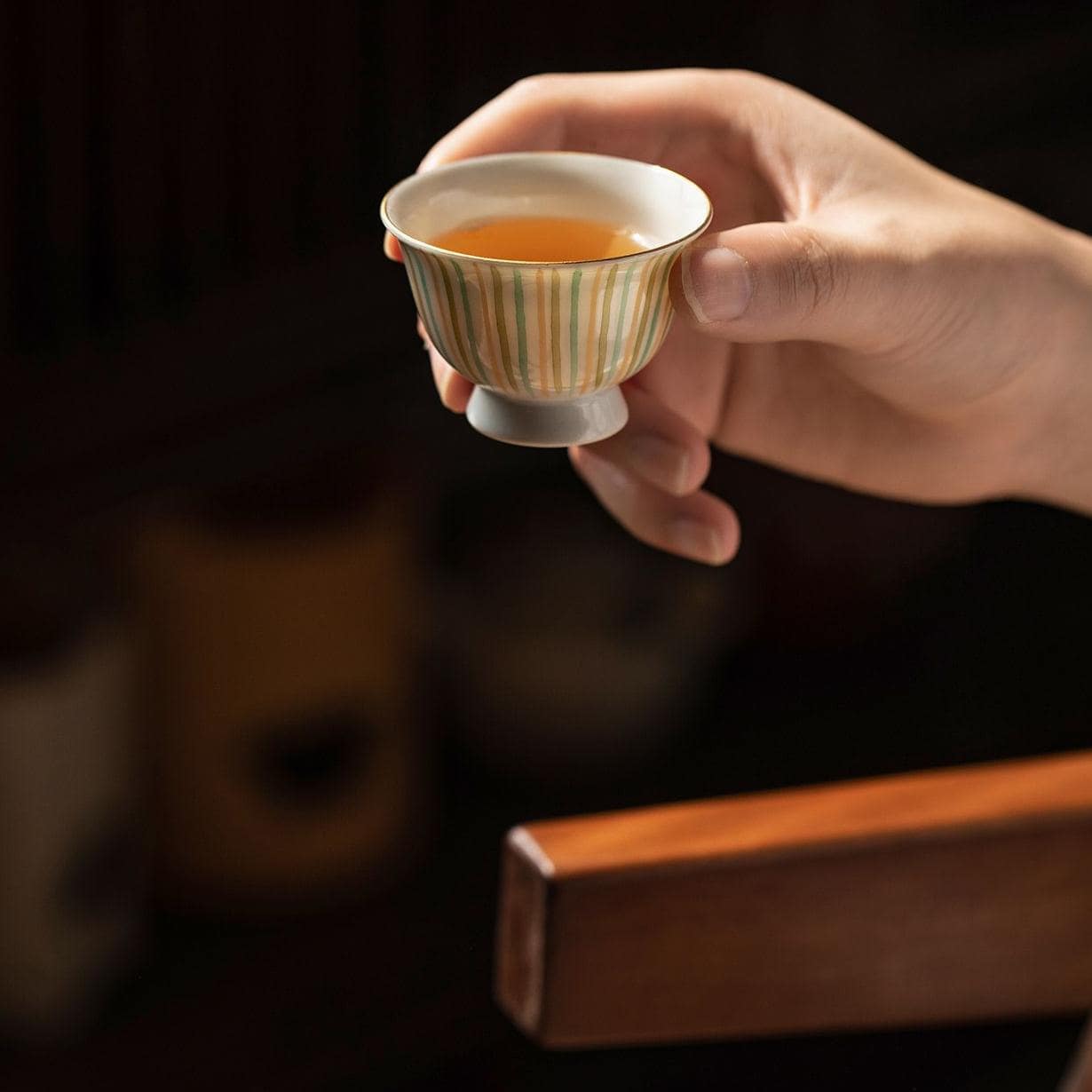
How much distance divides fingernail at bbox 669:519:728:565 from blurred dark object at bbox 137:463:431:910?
2.58ft

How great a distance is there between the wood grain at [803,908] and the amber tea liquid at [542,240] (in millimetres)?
252

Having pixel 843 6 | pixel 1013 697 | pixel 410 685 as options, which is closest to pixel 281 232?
pixel 410 685

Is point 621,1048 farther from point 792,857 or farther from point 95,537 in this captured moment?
point 792,857

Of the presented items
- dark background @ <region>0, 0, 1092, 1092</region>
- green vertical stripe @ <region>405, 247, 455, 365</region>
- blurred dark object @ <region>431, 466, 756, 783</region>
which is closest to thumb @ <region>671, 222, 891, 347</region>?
green vertical stripe @ <region>405, 247, 455, 365</region>

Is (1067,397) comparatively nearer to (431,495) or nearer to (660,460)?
(660,460)

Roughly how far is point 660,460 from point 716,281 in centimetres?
29

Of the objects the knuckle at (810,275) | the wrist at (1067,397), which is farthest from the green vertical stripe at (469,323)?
the wrist at (1067,397)

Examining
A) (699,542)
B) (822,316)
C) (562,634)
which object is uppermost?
(822,316)

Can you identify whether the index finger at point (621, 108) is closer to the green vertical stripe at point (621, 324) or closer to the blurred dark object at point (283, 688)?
the green vertical stripe at point (621, 324)

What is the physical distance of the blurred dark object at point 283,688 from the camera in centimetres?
170

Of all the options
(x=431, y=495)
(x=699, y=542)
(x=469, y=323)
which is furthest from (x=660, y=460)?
(x=431, y=495)

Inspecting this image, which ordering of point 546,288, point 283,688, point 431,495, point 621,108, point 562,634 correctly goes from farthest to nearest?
point 431,495
point 562,634
point 283,688
point 621,108
point 546,288

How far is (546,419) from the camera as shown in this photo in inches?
28.0

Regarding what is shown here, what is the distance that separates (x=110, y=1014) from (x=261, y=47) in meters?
1.04
